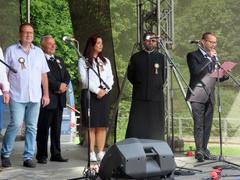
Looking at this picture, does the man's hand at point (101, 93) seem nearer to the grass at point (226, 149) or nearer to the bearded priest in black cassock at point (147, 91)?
the bearded priest in black cassock at point (147, 91)

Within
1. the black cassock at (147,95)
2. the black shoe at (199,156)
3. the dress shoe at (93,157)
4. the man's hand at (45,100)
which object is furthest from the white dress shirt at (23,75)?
the black shoe at (199,156)

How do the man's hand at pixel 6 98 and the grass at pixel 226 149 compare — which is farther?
the grass at pixel 226 149

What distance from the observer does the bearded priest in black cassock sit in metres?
6.02

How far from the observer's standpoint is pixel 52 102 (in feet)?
18.6

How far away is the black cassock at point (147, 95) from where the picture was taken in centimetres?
603

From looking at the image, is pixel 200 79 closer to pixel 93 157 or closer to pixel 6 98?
pixel 93 157

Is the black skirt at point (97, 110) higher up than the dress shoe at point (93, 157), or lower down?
higher up

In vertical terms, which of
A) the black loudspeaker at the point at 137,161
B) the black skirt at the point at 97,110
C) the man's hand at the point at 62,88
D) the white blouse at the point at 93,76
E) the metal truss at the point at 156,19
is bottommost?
the black loudspeaker at the point at 137,161

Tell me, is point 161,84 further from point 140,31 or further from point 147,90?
point 140,31

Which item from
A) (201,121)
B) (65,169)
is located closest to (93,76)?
(65,169)

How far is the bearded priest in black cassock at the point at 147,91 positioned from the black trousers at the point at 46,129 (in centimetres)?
91

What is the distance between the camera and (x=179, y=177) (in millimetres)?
4883

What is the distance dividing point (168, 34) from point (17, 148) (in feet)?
8.64

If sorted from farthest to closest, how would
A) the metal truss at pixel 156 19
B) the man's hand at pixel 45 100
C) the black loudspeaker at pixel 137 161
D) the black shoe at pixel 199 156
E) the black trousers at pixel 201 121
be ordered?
1. the metal truss at pixel 156 19
2. the black trousers at pixel 201 121
3. the black shoe at pixel 199 156
4. the man's hand at pixel 45 100
5. the black loudspeaker at pixel 137 161
